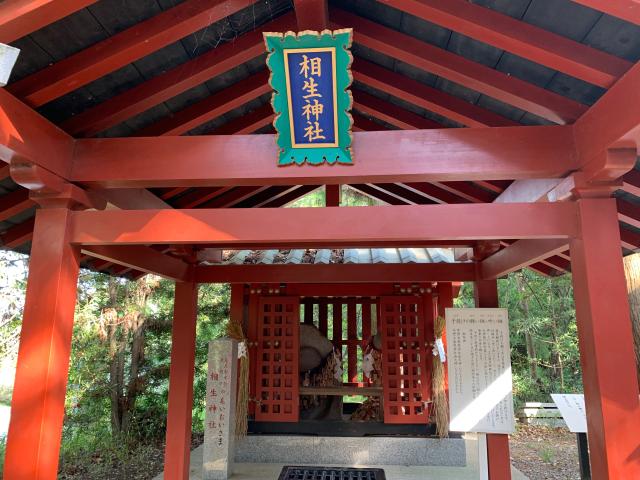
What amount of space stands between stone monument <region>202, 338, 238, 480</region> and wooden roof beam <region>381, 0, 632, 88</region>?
468 cm

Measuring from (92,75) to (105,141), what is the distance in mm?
452

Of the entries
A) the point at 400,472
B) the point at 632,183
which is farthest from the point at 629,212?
the point at 400,472

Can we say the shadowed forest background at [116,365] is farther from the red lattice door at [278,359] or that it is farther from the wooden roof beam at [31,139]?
the wooden roof beam at [31,139]

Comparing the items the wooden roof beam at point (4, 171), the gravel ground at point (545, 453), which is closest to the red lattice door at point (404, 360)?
the gravel ground at point (545, 453)

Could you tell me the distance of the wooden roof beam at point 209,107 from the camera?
298 cm

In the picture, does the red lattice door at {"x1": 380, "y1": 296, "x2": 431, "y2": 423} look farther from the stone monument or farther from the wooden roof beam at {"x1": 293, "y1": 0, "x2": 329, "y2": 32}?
the wooden roof beam at {"x1": 293, "y1": 0, "x2": 329, "y2": 32}

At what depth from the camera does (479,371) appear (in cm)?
398

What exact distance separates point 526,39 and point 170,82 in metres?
1.94

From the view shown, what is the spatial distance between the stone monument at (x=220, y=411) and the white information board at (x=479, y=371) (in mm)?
2875

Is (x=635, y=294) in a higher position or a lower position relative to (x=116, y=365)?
higher

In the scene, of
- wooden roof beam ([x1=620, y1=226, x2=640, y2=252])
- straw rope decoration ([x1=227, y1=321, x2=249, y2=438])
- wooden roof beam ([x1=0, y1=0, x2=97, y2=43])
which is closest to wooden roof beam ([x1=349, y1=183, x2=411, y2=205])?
wooden roof beam ([x1=620, y1=226, x2=640, y2=252])

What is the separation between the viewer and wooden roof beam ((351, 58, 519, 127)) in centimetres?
281

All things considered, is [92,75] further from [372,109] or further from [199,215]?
[372,109]

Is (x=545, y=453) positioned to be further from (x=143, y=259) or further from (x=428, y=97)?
(x=143, y=259)
